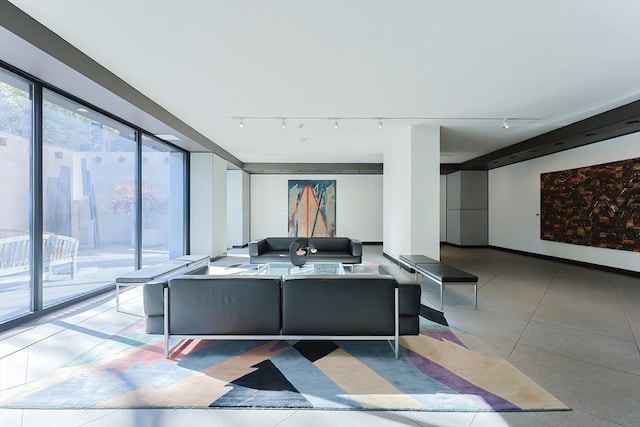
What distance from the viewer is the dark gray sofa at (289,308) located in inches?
97.7

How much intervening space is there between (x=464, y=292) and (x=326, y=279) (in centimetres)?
319

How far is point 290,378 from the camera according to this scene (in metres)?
2.22

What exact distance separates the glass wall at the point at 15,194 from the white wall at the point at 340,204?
7545 mm

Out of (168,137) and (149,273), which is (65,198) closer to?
(149,273)

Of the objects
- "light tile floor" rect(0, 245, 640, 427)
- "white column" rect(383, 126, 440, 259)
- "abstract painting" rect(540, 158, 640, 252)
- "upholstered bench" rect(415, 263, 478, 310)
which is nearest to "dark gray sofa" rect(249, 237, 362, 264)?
"white column" rect(383, 126, 440, 259)

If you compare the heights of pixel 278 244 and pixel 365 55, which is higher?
pixel 365 55

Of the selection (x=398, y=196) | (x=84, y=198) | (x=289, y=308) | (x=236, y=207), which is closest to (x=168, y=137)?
(x=84, y=198)

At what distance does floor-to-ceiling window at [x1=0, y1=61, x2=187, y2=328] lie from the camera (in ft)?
10.6

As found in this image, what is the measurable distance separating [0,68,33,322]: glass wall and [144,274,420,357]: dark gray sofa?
216 cm

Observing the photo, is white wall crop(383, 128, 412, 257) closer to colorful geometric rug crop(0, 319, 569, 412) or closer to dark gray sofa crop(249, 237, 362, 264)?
dark gray sofa crop(249, 237, 362, 264)

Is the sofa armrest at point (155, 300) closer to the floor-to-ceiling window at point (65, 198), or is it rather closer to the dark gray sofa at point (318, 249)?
the floor-to-ceiling window at point (65, 198)

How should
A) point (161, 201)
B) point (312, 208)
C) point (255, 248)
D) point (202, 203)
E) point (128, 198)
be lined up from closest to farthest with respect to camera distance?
point (128, 198), point (255, 248), point (161, 201), point (202, 203), point (312, 208)

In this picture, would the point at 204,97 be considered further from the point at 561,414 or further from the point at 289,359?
the point at 561,414

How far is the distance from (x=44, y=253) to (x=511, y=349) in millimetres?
5208
